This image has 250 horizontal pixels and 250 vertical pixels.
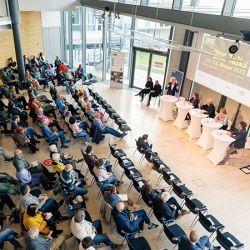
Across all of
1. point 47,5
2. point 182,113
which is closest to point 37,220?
point 182,113

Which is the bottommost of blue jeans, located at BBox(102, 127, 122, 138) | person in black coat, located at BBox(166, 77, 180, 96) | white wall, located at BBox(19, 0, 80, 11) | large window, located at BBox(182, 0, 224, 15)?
blue jeans, located at BBox(102, 127, 122, 138)

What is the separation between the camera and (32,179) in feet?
17.5

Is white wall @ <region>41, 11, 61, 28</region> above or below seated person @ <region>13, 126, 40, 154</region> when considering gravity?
above

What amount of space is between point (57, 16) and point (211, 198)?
12581mm

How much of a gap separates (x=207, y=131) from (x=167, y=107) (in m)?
2.00

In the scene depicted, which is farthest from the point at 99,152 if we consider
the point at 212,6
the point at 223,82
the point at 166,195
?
the point at 212,6

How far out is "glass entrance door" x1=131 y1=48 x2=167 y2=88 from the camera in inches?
452

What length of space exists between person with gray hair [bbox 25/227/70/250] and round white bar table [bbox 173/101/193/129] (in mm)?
5881

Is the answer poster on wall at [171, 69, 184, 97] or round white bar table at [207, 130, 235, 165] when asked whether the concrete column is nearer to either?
poster on wall at [171, 69, 184, 97]

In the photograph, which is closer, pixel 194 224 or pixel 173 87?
pixel 194 224

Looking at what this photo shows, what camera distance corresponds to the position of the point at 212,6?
781cm

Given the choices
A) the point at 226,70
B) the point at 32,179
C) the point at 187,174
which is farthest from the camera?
the point at 226,70

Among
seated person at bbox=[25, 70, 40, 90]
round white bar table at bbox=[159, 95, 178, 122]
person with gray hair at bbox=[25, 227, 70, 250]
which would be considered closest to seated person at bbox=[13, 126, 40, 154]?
person with gray hair at bbox=[25, 227, 70, 250]

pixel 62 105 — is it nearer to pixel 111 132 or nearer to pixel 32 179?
pixel 111 132
